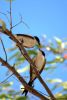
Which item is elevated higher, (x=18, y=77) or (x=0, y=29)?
(x=0, y=29)

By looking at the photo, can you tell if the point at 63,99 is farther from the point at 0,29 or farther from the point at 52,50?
the point at 0,29

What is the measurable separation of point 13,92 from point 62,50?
0.30 meters

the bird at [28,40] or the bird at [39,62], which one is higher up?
the bird at [28,40]

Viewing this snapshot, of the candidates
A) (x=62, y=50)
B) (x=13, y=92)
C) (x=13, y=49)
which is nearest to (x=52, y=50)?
(x=62, y=50)

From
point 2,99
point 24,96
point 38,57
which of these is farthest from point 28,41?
point 2,99

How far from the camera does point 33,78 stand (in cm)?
83

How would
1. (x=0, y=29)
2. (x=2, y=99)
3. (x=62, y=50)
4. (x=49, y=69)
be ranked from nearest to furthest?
(x=0, y=29)
(x=62, y=50)
(x=49, y=69)
(x=2, y=99)

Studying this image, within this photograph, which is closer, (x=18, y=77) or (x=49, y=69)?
(x=18, y=77)

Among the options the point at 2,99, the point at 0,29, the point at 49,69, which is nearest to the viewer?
the point at 0,29

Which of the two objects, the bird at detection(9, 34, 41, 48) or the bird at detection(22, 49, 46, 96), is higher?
the bird at detection(9, 34, 41, 48)

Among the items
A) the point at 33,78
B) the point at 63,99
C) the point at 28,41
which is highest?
the point at 28,41

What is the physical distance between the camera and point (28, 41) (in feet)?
2.69

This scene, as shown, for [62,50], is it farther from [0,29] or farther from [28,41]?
[0,29]

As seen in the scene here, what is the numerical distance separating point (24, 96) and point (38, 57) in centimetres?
15
